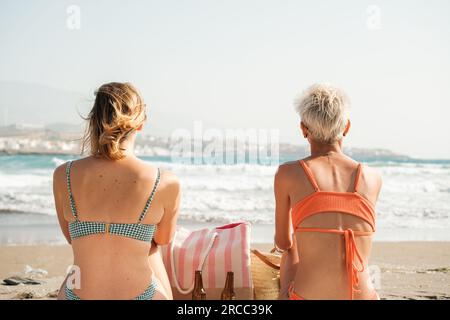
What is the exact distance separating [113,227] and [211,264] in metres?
1.02

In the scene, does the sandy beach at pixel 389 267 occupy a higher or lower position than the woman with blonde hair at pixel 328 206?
lower


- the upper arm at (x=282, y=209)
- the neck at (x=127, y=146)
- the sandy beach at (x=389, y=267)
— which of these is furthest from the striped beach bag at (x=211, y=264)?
the sandy beach at (x=389, y=267)

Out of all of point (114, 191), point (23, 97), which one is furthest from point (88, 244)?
point (23, 97)

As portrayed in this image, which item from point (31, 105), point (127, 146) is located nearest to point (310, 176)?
point (127, 146)

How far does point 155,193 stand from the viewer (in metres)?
3.13

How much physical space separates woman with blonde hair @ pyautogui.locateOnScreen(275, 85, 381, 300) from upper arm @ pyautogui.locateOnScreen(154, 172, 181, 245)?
537mm

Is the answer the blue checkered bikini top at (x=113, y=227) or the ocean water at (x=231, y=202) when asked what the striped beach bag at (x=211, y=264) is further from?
the ocean water at (x=231, y=202)

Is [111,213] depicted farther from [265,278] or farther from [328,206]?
[265,278]

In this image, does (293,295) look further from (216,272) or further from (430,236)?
(430,236)

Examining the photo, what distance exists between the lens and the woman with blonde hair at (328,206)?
3.20m

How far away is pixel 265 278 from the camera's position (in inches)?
157

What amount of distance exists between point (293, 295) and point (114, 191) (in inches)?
41.2

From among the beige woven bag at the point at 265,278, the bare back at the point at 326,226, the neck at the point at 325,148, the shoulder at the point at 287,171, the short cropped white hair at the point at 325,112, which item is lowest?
the beige woven bag at the point at 265,278

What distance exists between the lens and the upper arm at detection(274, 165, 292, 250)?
3324 millimetres
